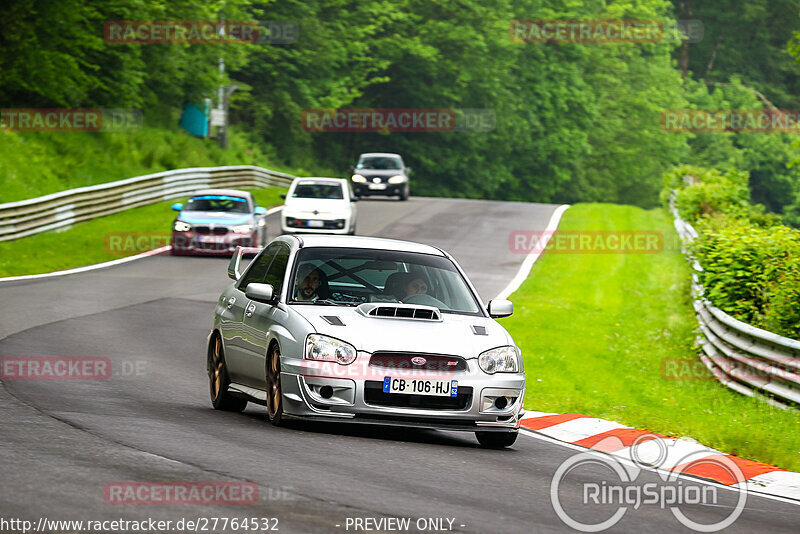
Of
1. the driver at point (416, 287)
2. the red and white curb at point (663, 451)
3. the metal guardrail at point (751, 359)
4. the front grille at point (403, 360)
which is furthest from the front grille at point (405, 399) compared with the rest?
the metal guardrail at point (751, 359)

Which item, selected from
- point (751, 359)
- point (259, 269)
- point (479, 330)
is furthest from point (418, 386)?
point (751, 359)

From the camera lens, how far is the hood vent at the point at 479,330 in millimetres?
9988

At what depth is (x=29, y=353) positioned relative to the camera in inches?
557

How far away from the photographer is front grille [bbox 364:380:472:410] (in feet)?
31.3

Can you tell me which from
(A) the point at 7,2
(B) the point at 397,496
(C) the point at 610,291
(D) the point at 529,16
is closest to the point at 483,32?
(D) the point at 529,16

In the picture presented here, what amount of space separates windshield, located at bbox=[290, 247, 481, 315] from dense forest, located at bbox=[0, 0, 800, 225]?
30.2 metres

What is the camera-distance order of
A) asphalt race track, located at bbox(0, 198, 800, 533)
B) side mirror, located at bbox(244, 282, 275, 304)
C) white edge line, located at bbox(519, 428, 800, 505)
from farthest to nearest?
side mirror, located at bbox(244, 282, 275, 304) → white edge line, located at bbox(519, 428, 800, 505) → asphalt race track, located at bbox(0, 198, 800, 533)

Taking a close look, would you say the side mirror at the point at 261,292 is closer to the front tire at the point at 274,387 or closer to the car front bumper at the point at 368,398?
the front tire at the point at 274,387

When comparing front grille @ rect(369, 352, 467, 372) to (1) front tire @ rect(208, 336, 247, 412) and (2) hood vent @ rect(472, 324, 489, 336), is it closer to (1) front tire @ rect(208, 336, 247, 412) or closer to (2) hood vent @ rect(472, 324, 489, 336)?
(2) hood vent @ rect(472, 324, 489, 336)

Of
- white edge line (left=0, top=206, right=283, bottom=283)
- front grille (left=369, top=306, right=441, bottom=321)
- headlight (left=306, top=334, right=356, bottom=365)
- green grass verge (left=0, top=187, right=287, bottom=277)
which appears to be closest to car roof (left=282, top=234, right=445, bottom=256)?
front grille (left=369, top=306, right=441, bottom=321)

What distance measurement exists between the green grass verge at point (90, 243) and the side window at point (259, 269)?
44.4 ft

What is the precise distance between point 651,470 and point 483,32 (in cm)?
6450

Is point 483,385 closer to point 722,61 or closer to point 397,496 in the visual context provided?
point 397,496

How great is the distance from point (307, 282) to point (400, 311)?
0.97 metres
